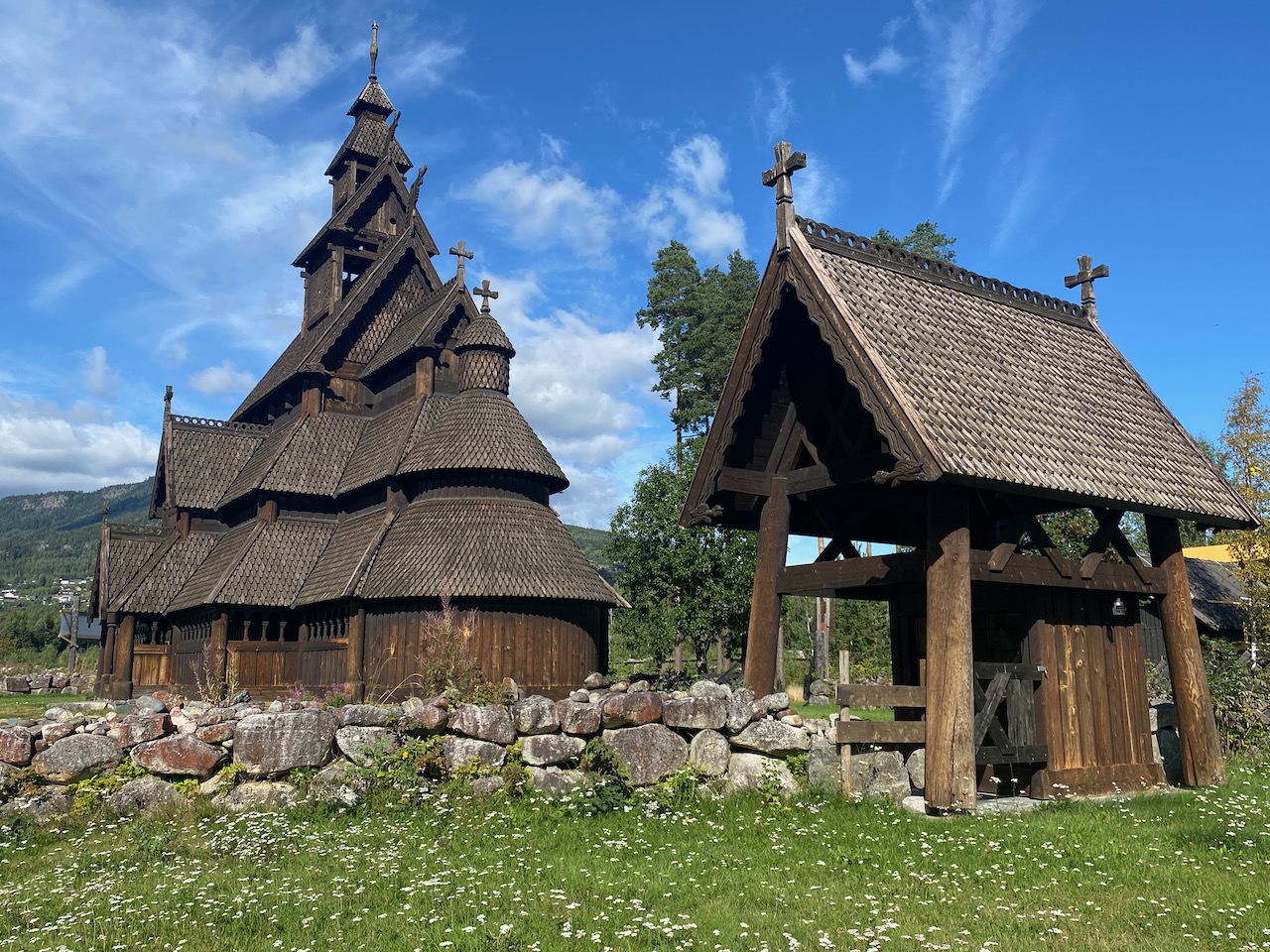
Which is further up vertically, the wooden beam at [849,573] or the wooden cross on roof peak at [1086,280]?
the wooden cross on roof peak at [1086,280]

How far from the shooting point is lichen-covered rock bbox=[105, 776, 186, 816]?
1023cm

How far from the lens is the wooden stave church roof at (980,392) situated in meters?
10.3

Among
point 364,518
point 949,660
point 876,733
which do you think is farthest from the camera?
point 364,518

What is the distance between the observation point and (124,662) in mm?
31031

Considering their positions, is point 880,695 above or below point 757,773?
above

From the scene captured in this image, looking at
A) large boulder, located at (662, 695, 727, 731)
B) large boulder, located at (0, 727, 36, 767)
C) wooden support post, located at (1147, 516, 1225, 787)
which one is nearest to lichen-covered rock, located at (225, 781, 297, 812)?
large boulder, located at (0, 727, 36, 767)

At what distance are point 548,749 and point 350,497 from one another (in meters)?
21.9

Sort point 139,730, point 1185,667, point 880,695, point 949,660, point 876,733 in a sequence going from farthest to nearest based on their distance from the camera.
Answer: point 1185,667, point 139,730, point 876,733, point 880,695, point 949,660

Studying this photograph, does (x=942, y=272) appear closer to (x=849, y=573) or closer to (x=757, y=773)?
(x=849, y=573)

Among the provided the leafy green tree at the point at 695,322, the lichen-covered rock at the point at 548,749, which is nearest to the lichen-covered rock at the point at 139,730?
the lichen-covered rock at the point at 548,749

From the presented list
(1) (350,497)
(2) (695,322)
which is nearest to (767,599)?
(1) (350,497)

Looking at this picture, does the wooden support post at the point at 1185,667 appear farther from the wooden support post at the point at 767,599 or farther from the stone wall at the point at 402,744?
the stone wall at the point at 402,744

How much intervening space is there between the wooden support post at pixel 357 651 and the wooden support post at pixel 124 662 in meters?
9.79

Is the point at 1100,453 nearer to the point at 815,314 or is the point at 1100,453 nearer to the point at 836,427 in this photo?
the point at 836,427
